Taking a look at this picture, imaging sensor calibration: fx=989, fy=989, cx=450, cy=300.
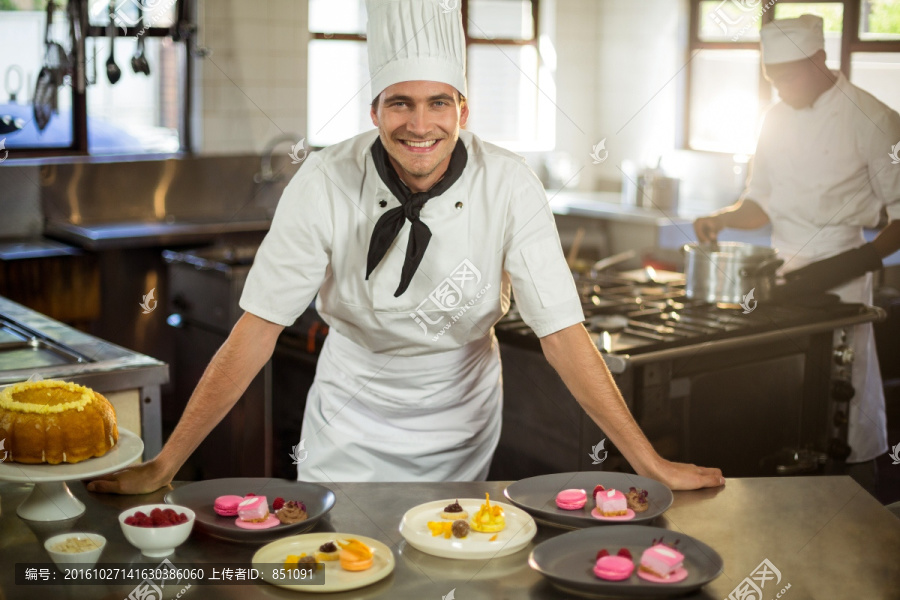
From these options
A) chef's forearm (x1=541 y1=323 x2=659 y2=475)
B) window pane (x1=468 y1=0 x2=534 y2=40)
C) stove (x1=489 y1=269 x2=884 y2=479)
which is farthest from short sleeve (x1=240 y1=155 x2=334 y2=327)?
window pane (x1=468 y1=0 x2=534 y2=40)

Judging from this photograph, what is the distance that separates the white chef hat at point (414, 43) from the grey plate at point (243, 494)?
75cm

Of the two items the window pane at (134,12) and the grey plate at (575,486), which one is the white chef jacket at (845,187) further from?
the window pane at (134,12)

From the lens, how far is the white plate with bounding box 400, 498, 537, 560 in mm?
1337

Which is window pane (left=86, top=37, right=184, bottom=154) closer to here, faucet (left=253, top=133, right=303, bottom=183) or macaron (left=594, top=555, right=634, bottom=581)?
faucet (left=253, top=133, right=303, bottom=183)

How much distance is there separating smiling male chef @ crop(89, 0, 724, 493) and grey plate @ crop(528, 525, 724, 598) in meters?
0.27

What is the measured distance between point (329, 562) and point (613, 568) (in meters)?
0.37

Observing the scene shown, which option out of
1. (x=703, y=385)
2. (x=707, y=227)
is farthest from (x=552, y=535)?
(x=707, y=227)

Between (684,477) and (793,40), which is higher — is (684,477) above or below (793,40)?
below

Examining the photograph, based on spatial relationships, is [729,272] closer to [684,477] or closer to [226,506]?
[684,477]

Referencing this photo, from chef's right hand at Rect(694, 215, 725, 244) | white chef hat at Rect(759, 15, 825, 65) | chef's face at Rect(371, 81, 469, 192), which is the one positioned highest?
white chef hat at Rect(759, 15, 825, 65)

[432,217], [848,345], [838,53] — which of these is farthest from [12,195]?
[838,53]

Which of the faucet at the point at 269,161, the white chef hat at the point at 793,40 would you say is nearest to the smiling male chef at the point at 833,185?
the white chef hat at the point at 793,40

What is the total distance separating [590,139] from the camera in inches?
265

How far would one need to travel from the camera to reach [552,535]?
56.2 inches
